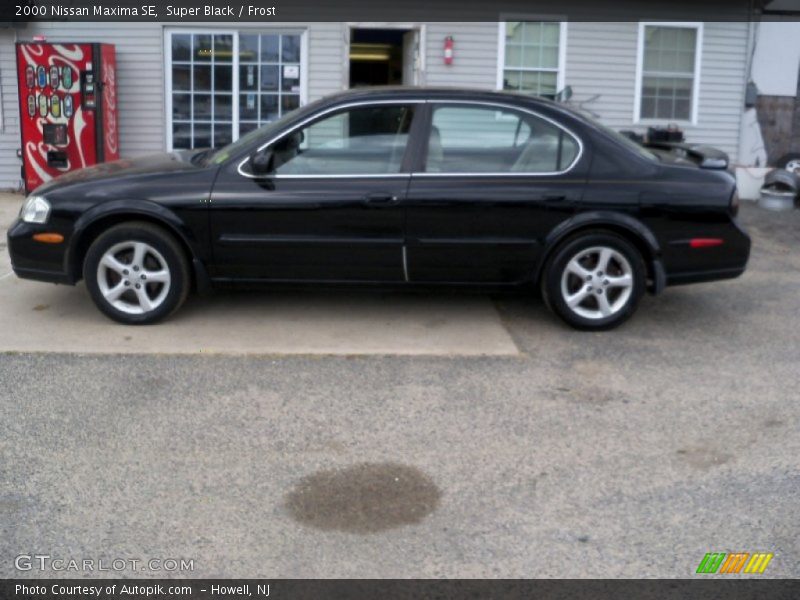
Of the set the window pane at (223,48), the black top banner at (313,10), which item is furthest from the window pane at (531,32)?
the window pane at (223,48)

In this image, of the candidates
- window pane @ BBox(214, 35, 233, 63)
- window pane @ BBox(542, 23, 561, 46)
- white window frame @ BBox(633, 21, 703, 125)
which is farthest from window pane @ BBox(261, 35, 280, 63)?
white window frame @ BBox(633, 21, 703, 125)

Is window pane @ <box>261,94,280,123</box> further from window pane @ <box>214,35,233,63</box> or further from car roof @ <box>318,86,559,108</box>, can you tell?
car roof @ <box>318,86,559,108</box>

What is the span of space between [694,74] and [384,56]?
5.03 metres

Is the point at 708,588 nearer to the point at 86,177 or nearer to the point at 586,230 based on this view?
the point at 586,230

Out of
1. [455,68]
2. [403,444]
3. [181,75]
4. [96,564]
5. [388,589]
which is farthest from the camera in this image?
[181,75]

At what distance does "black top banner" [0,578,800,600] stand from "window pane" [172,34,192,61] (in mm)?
10282

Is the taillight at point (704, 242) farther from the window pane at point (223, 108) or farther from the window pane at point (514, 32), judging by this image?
the window pane at point (223, 108)

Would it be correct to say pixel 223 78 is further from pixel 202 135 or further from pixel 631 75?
pixel 631 75

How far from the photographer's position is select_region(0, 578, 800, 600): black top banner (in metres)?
3.59

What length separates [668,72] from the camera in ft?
43.4

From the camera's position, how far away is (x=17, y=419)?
513 centimetres

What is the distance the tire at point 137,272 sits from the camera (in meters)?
6.54

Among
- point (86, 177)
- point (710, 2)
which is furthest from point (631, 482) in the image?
point (710, 2)

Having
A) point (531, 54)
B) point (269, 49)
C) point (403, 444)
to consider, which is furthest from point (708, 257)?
point (269, 49)
